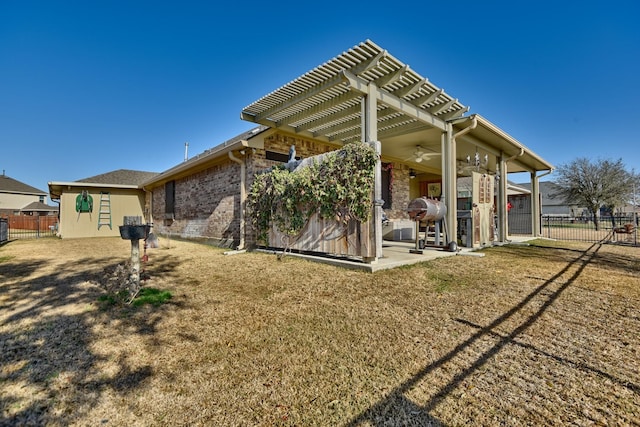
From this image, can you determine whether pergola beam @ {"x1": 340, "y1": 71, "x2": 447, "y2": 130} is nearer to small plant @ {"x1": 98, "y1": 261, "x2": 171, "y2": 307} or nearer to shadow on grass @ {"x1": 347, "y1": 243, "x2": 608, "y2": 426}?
shadow on grass @ {"x1": 347, "y1": 243, "x2": 608, "y2": 426}

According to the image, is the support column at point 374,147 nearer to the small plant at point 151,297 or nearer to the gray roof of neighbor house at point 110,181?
the small plant at point 151,297

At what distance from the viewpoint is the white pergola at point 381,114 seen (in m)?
4.79

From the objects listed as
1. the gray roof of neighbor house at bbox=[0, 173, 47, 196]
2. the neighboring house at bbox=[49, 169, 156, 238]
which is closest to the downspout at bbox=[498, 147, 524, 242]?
the neighboring house at bbox=[49, 169, 156, 238]

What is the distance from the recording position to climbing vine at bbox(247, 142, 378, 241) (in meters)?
4.76

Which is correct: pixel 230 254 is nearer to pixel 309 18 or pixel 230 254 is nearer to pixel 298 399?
pixel 298 399

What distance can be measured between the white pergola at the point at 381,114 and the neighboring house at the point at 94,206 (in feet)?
33.7

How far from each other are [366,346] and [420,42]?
27.7ft

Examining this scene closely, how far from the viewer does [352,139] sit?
28.1ft

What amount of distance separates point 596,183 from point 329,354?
28179 mm

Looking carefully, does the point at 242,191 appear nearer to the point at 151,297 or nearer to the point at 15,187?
the point at 151,297

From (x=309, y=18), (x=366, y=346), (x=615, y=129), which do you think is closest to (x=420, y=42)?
(x=309, y=18)

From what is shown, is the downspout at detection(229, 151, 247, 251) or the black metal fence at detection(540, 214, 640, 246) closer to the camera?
the downspout at detection(229, 151, 247, 251)

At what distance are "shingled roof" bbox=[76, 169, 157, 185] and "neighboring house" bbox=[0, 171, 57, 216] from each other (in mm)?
23583

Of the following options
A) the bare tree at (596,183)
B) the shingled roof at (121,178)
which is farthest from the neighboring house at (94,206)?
the bare tree at (596,183)
